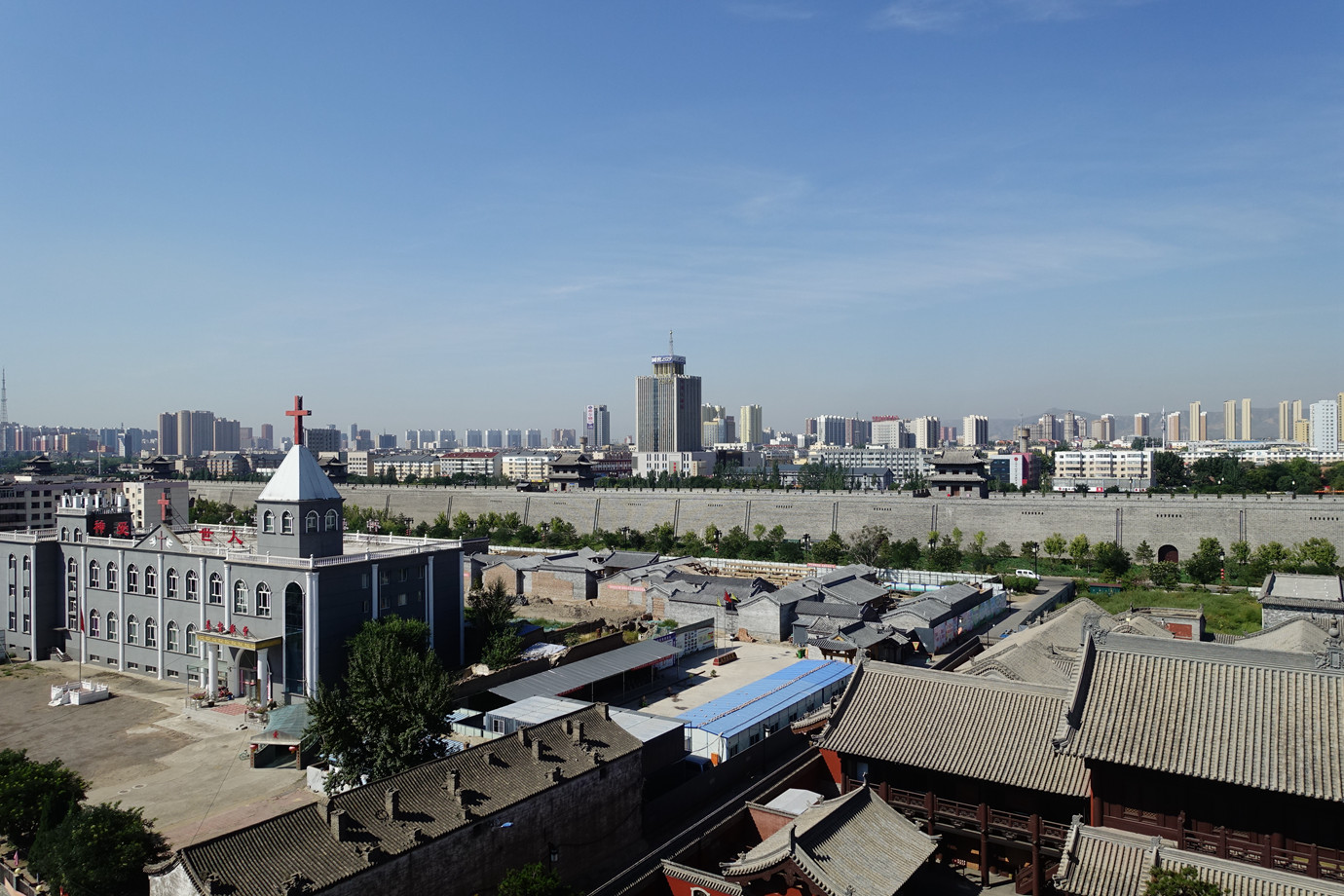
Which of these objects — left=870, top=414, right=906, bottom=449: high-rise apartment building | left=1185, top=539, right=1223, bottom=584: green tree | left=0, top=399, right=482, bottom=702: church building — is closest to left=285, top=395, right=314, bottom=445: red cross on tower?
left=0, top=399, right=482, bottom=702: church building

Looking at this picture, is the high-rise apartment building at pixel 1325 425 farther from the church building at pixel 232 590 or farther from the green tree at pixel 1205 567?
the church building at pixel 232 590

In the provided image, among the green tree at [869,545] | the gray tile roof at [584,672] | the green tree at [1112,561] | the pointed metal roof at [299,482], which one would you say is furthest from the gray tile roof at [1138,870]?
the green tree at [1112,561]

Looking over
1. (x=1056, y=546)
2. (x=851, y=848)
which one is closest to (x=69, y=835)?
(x=851, y=848)

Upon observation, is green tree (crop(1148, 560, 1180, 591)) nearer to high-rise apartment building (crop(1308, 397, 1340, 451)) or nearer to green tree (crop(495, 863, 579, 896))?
green tree (crop(495, 863, 579, 896))

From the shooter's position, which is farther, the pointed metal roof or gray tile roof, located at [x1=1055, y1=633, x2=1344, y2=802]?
Answer: the pointed metal roof

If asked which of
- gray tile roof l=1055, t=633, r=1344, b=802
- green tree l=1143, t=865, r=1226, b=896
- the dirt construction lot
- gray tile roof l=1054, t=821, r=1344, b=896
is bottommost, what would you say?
the dirt construction lot

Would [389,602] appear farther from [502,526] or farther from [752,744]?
[502,526]

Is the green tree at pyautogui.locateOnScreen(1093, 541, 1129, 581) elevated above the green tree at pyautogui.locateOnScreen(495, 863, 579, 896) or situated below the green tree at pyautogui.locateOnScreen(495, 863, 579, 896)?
below
